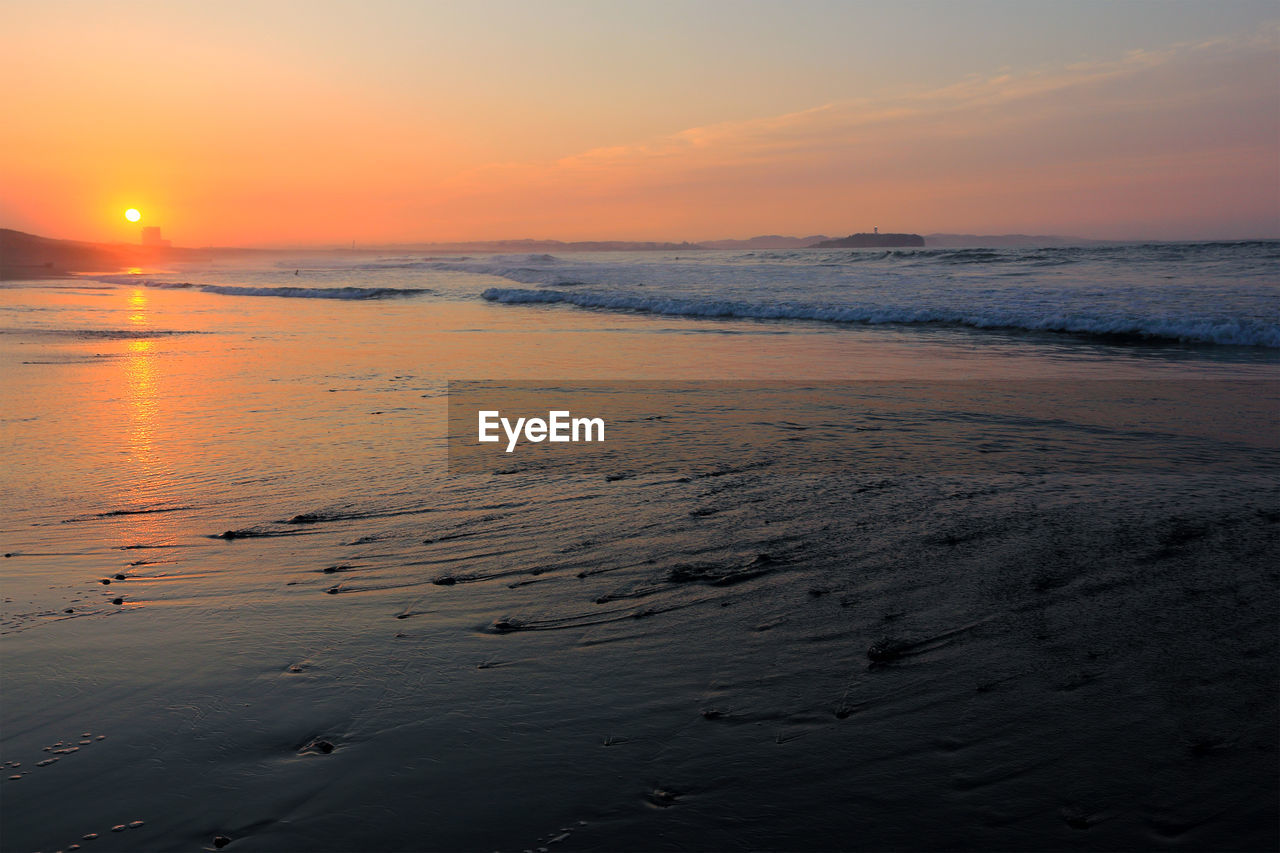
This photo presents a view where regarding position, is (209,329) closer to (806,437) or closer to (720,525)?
(806,437)

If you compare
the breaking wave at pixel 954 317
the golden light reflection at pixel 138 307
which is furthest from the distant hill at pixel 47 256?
the breaking wave at pixel 954 317

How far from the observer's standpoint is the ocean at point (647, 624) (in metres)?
2.70

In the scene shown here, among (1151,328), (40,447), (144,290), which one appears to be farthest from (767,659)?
(144,290)

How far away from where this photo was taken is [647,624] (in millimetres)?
3986

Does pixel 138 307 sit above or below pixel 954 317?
above

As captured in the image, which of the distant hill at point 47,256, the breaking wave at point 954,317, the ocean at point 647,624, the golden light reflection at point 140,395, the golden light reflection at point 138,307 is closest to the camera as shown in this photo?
the ocean at point 647,624

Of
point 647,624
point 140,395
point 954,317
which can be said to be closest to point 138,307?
point 140,395

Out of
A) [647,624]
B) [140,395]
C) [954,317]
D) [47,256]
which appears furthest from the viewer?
[47,256]

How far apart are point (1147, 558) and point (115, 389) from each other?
36.0ft

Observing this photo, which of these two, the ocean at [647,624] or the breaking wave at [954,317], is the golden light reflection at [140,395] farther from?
the breaking wave at [954,317]

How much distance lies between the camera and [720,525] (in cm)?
541

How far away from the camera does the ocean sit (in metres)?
2.70

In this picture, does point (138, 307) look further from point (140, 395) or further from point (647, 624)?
point (647, 624)

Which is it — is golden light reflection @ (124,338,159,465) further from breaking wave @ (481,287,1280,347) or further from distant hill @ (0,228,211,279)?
distant hill @ (0,228,211,279)
